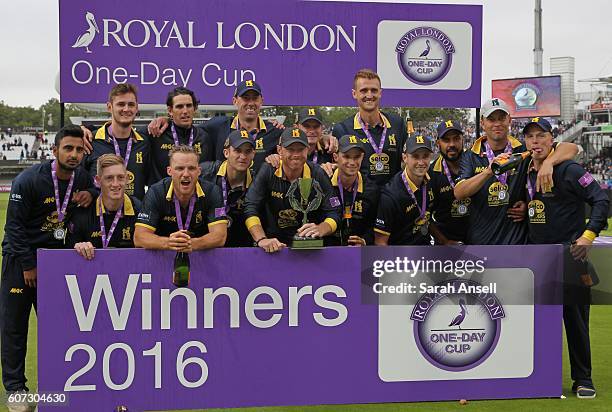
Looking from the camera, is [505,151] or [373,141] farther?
[373,141]

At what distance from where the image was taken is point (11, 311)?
597 cm

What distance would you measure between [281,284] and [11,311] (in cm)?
212

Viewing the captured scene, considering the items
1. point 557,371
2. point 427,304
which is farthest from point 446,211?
point 557,371

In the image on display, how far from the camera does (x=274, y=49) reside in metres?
7.52

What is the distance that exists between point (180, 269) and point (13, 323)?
61.0 inches

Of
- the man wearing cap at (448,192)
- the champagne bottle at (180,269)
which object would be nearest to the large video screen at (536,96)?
the man wearing cap at (448,192)

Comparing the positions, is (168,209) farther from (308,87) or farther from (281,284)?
(308,87)

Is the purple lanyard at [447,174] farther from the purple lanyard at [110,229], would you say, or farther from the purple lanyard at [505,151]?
the purple lanyard at [110,229]

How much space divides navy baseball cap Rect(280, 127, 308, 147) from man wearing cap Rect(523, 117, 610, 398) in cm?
191

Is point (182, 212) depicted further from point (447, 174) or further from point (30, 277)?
point (447, 174)

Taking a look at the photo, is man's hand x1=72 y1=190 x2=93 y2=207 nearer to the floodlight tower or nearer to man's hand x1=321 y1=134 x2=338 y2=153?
man's hand x1=321 y1=134 x2=338 y2=153

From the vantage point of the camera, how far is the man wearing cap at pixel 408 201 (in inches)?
247

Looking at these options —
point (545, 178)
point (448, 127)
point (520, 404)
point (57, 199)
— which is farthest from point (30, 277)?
point (545, 178)

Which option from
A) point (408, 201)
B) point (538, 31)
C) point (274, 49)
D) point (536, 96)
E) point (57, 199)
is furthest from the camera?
point (536, 96)
